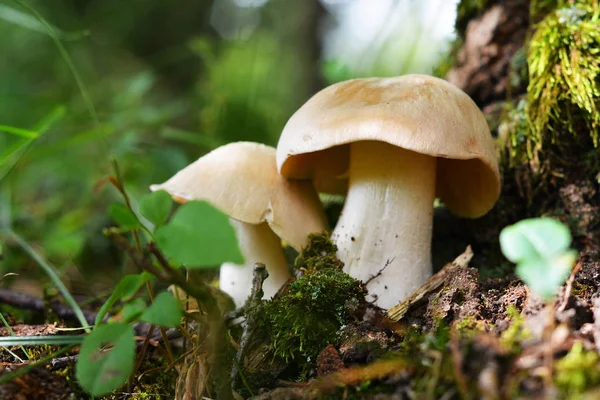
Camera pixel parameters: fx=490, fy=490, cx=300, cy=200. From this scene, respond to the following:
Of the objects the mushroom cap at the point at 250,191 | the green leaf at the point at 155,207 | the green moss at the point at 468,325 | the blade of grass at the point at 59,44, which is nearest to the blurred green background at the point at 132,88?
the blade of grass at the point at 59,44

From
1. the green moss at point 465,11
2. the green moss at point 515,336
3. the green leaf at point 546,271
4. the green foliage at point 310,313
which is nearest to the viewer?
the green leaf at point 546,271

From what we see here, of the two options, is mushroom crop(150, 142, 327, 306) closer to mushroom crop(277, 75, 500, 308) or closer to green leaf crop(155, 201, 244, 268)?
mushroom crop(277, 75, 500, 308)

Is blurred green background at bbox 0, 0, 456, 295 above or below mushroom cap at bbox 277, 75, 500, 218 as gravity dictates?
above

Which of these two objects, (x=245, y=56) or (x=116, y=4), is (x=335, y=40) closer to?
(x=116, y=4)

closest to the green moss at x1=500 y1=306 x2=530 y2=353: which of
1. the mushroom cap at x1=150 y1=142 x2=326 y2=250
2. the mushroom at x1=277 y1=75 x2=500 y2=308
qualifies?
the mushroom at x1=277 y1=75 x2=500 y2=308

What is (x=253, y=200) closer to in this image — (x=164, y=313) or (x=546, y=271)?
(x=164, y=313)

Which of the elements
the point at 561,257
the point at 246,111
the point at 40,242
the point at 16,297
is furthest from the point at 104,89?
the point at 561,257

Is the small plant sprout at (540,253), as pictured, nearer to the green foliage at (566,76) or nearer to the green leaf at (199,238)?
the green leaf at (199,238)
